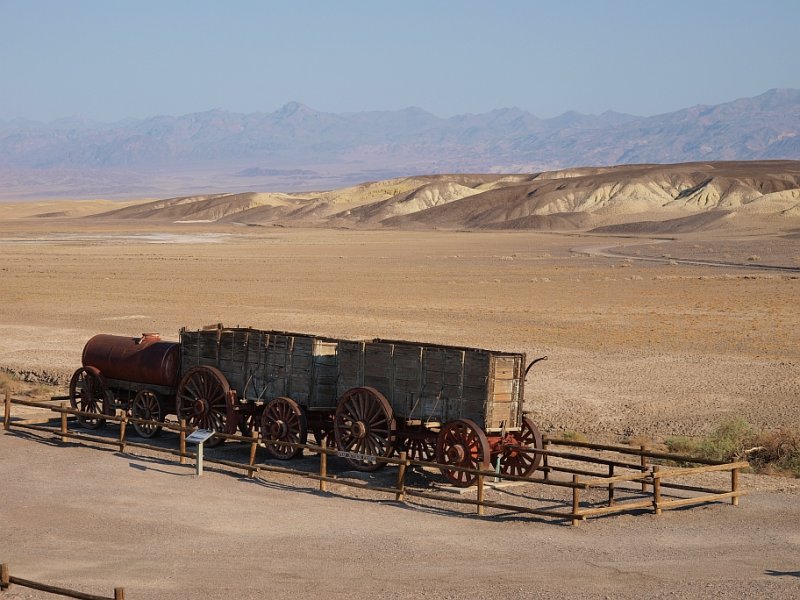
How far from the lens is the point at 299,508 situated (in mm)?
15398

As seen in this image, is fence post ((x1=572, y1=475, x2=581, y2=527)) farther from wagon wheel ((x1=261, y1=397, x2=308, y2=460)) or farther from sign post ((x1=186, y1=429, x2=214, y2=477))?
sign post ((x1=186, y1=429, x2=214, y2=477))

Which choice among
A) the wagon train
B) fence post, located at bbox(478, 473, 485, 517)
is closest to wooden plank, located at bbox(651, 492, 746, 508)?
the wagon train

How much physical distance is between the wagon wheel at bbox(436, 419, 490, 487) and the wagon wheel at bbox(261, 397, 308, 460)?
239 centimetres

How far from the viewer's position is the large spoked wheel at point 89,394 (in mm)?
20641

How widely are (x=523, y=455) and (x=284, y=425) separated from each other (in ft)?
11.6

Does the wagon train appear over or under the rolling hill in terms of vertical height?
under

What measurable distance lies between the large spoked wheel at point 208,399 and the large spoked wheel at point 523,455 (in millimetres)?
4412

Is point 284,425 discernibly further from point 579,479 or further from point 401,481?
point 579,479

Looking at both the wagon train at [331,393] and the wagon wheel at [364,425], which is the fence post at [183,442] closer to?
the wagon train at [331,393]

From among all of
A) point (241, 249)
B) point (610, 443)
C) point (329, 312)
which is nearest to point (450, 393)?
point (610, 443)

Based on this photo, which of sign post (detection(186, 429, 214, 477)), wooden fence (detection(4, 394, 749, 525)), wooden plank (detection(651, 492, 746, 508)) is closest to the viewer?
wooden fence (detection(4, 394, 749, 525))

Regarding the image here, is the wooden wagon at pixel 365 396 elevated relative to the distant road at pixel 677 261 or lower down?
lower down

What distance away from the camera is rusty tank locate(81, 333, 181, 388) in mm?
19812

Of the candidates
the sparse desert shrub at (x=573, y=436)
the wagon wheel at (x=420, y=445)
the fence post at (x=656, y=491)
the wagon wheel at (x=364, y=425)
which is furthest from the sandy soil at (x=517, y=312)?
the fence post at (x=656, y=491)
